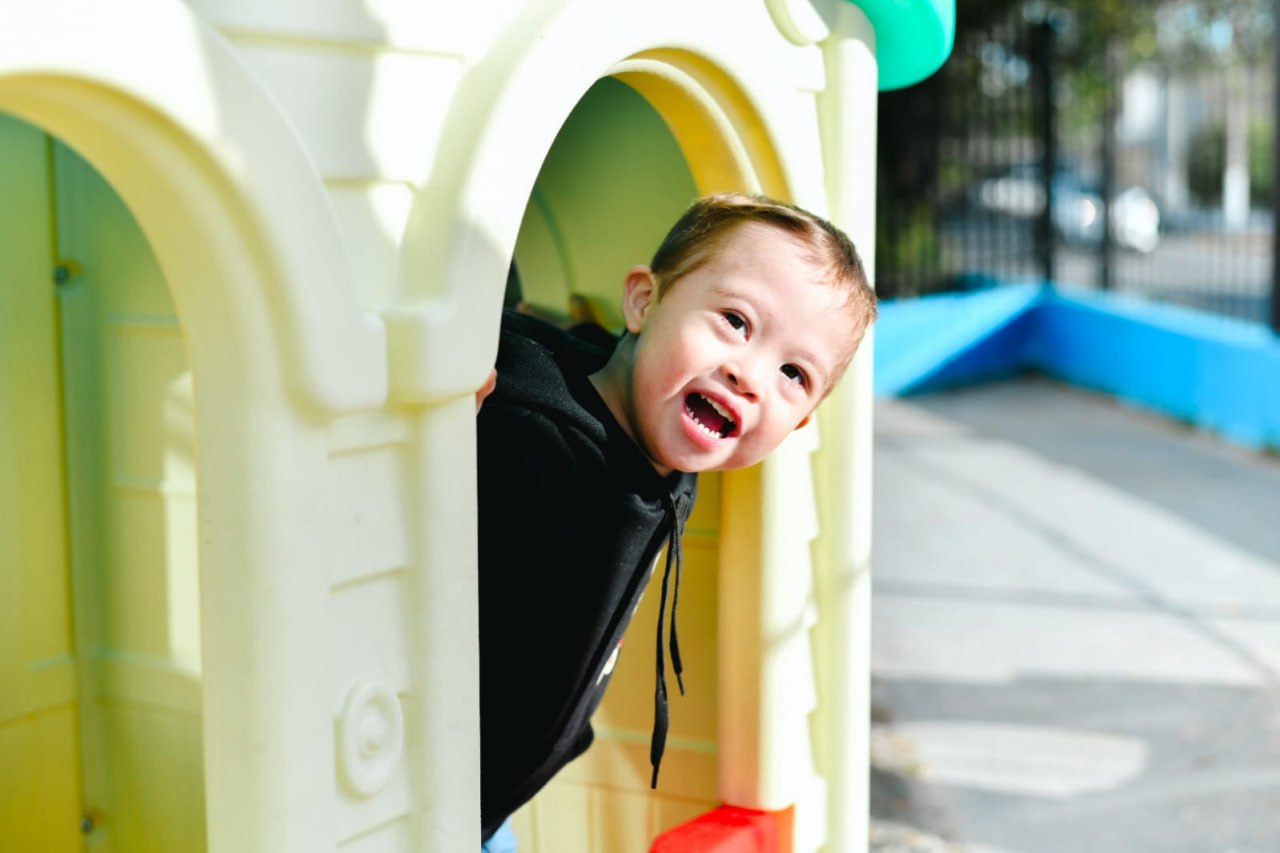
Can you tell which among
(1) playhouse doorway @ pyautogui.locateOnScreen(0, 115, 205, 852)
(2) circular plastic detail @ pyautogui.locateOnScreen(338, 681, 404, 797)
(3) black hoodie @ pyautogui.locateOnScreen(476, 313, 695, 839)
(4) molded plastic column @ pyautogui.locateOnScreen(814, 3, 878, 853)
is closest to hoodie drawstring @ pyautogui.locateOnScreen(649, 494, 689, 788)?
(3) black hoodie @ pyautogui.locateOnScreen(476, 313, 695, 839)

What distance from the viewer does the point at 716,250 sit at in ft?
6.17

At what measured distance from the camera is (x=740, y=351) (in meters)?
1.83

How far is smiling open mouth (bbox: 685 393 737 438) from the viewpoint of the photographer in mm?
1885

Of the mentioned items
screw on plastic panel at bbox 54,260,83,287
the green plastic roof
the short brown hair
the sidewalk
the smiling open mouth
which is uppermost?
the green plastic roof

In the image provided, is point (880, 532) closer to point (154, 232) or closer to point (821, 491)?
point (821, 491)

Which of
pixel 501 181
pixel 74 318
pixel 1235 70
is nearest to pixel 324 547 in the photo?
pixel 501 181

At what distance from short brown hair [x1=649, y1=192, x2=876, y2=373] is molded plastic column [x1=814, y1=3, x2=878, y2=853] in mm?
360

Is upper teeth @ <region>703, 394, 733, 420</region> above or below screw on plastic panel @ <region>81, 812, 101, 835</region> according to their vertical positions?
above

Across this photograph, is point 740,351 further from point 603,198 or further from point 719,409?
point 603,198

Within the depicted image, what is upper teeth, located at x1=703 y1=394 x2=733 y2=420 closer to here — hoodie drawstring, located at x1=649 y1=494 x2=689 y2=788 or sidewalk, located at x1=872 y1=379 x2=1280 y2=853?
hoodie drawstring, located at x1=649 y1=494 x2=689 y2=788

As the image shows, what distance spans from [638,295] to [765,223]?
7.9 inches

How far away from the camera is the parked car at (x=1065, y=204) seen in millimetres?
10461

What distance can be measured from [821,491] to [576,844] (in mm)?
726

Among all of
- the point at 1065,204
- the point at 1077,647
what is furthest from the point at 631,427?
the point at 1065,204
